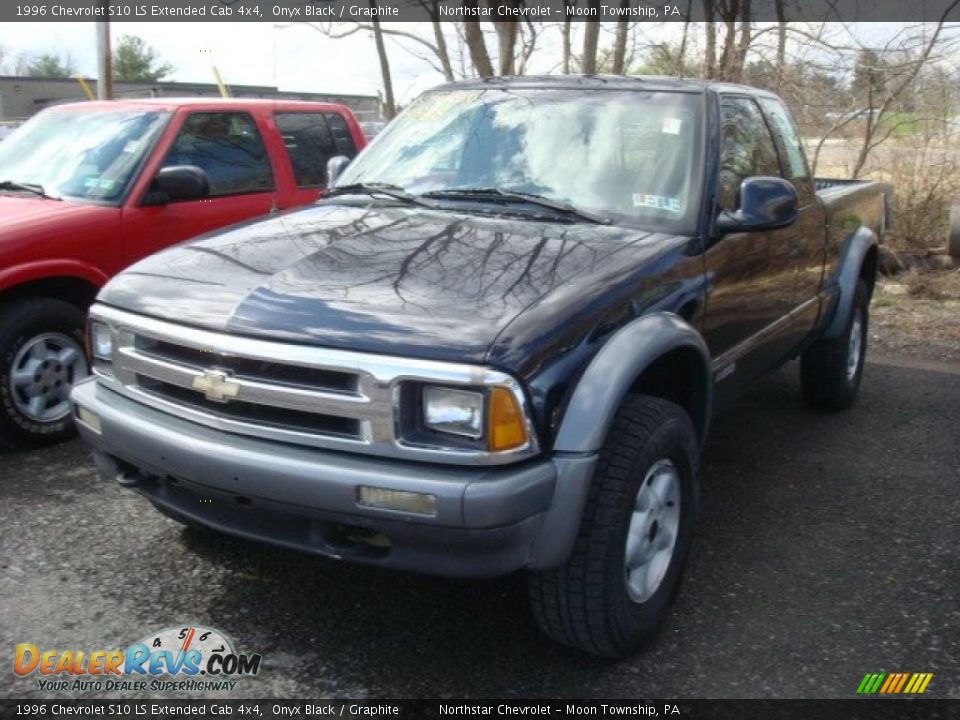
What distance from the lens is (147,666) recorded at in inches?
120

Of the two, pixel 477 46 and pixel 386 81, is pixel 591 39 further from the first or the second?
pixel 386 81

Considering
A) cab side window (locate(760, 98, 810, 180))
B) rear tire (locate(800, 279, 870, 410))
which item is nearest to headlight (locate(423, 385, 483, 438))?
cab side window (locate(760, 98, 810, 180))

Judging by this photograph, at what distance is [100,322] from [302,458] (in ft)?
3.57

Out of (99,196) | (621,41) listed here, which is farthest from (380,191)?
(621,41)

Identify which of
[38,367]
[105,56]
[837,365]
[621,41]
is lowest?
[837,365]

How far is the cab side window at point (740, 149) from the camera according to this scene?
3896 mm

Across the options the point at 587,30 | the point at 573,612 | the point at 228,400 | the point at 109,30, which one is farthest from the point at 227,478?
the point at 109,30

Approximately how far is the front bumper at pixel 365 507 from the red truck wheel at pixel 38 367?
2199 mm

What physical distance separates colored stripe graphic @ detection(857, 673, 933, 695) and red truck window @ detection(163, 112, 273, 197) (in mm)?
4403

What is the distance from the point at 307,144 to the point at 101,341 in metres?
3.47

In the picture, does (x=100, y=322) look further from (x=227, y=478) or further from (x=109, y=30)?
(x=109, y=30)

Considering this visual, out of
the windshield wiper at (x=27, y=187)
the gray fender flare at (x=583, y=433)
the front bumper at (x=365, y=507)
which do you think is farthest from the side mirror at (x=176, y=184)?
the gray fender flare at (x=583, y=433)

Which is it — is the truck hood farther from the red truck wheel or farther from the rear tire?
the rear tire

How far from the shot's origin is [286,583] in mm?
3578
